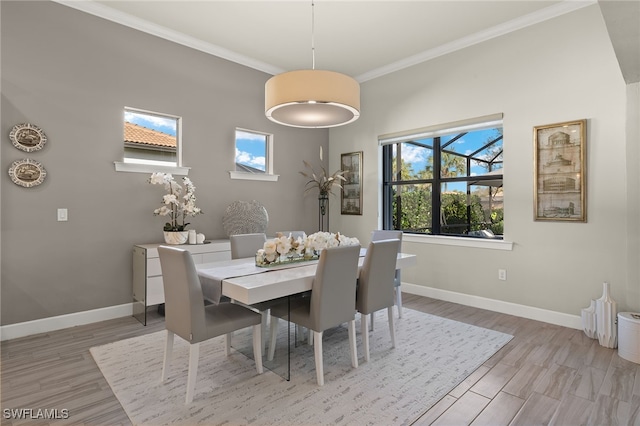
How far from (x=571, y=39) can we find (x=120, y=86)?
4510 millimetres

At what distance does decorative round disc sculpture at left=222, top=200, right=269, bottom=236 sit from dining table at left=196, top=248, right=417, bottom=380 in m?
1.52

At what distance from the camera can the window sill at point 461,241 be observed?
3.78 m

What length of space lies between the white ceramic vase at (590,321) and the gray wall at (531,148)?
0.19 meters

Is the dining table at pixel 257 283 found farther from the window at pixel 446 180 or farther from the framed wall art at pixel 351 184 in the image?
the framed wall art at pixel 351 184

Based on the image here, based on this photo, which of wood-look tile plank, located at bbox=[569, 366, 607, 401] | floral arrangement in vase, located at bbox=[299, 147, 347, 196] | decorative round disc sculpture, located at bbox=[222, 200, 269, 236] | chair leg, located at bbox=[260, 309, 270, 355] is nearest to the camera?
wood-look tile plank, located at bbox=[569, 366, 607, 401]

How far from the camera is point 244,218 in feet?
14.1

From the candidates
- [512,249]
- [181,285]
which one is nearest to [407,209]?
[512,249]

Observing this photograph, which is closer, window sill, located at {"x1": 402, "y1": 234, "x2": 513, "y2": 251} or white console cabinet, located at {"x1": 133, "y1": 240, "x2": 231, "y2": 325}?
white console cabinet, located at {"x1": 133, "y1": 240, "x2": 231, "y2": 325}

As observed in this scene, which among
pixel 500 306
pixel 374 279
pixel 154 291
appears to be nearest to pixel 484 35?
pixel 500 306

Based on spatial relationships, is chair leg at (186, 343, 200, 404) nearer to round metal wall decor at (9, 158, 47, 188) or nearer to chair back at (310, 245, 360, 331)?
chair back at (310, 245, 360, 331)

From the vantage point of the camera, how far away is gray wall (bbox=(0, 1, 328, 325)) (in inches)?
119

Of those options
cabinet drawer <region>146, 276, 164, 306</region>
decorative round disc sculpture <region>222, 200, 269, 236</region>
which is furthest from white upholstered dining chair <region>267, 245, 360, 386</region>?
decorative round disc sculpture <region>222, 200, 269, 236</region>

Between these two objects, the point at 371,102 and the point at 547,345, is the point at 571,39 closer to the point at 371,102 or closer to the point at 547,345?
the point at 371,102

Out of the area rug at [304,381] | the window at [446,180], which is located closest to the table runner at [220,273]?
the area rug at [304,381]
